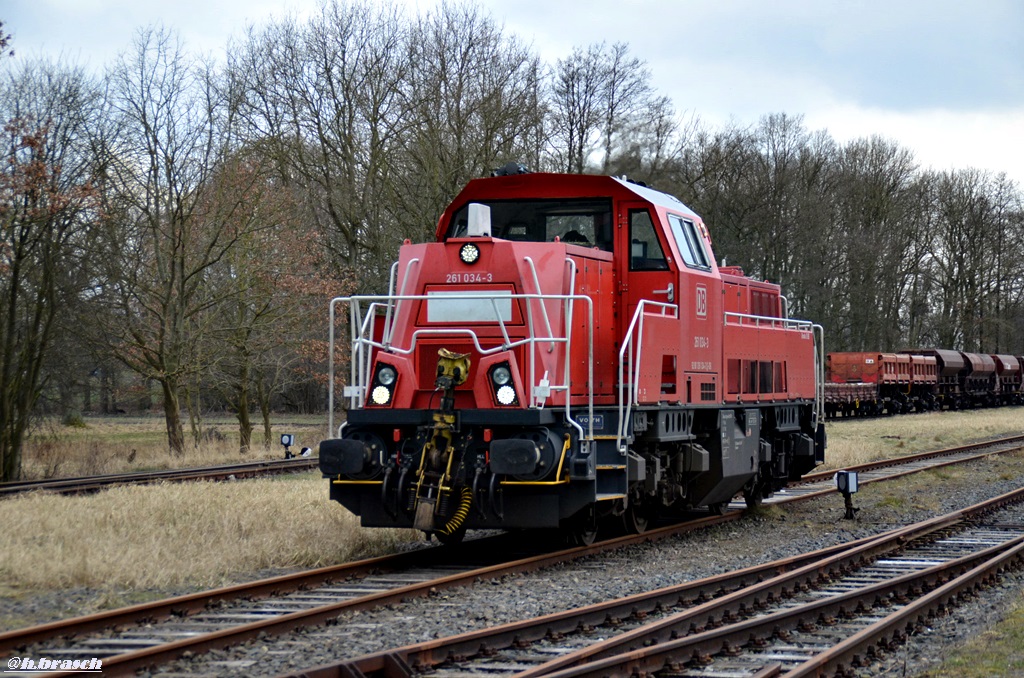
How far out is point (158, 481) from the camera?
1786cm

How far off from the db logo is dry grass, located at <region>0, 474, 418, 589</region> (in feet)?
12.6

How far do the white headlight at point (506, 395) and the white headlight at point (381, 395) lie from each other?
109 centimetres

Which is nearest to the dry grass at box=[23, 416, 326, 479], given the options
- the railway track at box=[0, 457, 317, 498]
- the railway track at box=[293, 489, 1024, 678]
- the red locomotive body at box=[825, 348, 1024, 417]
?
the railway track at box=[0, 457, 317, 498]

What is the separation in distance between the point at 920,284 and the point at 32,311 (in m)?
51.2

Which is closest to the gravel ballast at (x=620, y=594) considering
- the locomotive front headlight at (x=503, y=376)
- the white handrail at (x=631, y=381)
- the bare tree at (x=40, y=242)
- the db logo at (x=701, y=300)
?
the white handrail at (x=631, y=381)

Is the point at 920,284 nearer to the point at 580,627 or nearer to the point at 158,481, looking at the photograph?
the point at 158,481

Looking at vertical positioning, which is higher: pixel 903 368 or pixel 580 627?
pixel 903 368

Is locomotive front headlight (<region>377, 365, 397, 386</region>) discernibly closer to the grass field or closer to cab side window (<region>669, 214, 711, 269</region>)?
the grass field

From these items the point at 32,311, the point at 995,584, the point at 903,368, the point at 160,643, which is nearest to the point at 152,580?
the point at 160,643

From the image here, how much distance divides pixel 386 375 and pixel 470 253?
1.34 meters

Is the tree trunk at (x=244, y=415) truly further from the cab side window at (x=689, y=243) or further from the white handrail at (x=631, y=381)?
the white handrail at (x=631, y=381)

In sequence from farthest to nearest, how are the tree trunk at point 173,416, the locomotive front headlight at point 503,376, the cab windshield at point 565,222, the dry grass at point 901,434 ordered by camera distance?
the dry grass at point 901,434
the tree trunk at point 173,416
the cab windshield at point 565,222
the locomotive front headlight at point 503,376

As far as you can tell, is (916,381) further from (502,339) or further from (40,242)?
(502,339)

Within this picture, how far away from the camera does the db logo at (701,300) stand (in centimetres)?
1166
